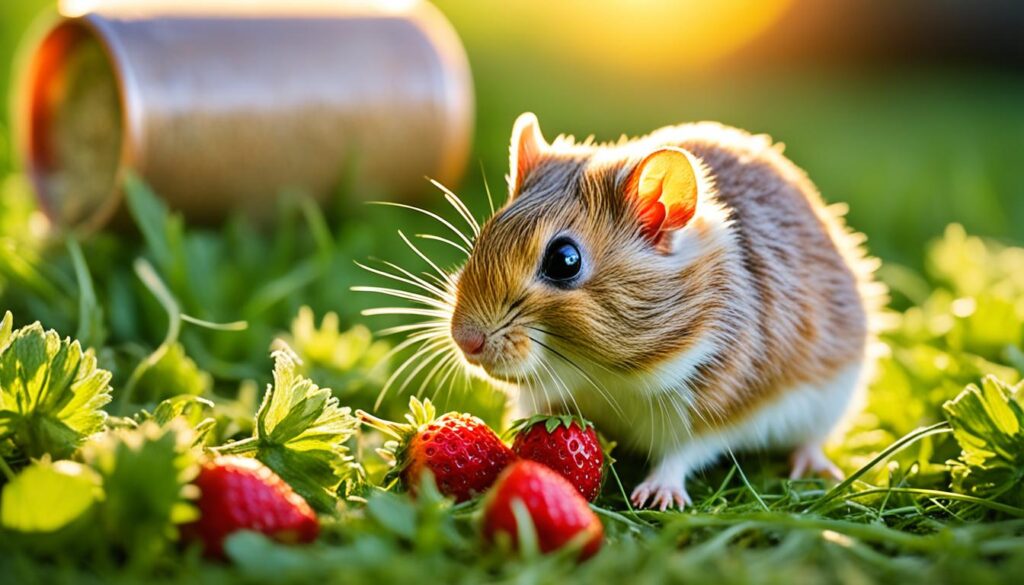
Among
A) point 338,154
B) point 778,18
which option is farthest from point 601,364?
point 778,18

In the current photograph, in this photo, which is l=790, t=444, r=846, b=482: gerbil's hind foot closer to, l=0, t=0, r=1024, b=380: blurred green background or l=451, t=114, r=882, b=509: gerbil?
l=451, t=114, r=882, b=509: gerbil

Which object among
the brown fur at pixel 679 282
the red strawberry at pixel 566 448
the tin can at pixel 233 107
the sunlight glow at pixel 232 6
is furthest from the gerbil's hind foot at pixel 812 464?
the sunlight glow at pixel 232 6

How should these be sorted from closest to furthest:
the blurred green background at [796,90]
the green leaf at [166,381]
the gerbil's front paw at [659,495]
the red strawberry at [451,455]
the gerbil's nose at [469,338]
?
the red strawberry at [451,455] → the gerbil's nose at [469,338] → the gerbil's front paw at [659,495] → the green leaf at [166,381] → the blurred green background at [796,90]

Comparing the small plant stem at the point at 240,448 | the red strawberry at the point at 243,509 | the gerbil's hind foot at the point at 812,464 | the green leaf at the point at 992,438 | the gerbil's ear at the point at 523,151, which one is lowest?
the gerbil's hind foot at the point at 812,464

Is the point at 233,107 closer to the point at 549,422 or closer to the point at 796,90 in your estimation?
the point at 549,422

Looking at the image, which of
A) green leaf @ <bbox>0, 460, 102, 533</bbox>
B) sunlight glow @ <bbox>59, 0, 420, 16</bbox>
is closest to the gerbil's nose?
green leaf @ <bbox>0, 460, 102, 533</bbox>

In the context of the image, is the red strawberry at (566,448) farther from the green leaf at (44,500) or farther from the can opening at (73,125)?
the can opening at (73,125)
